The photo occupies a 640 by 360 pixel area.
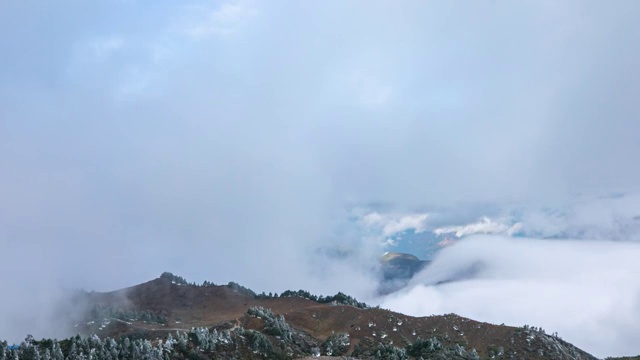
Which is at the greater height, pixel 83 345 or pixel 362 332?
pixel 362 332

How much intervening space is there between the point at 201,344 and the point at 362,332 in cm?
3075

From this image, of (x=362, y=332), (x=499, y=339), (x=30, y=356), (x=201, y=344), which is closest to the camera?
(x=30, y=356)

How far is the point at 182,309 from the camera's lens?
5172 inches

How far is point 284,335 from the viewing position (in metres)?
83.4

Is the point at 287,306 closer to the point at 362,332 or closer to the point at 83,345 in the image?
the point at 362,332

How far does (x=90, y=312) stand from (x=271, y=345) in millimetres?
67544

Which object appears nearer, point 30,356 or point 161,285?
point 30,356

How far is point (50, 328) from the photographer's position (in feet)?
420

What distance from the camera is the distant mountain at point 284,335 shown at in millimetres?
69062

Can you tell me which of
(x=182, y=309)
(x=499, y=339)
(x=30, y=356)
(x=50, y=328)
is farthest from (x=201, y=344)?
(x=50, y=328)

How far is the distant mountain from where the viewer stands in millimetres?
69062

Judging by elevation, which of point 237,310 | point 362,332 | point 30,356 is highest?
point 237,310

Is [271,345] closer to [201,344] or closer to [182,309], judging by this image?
[201,344]

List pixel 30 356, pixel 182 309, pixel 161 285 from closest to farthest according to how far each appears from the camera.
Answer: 1. pixel 30 356
2. pixel 182 309
3. pixel 161 285
